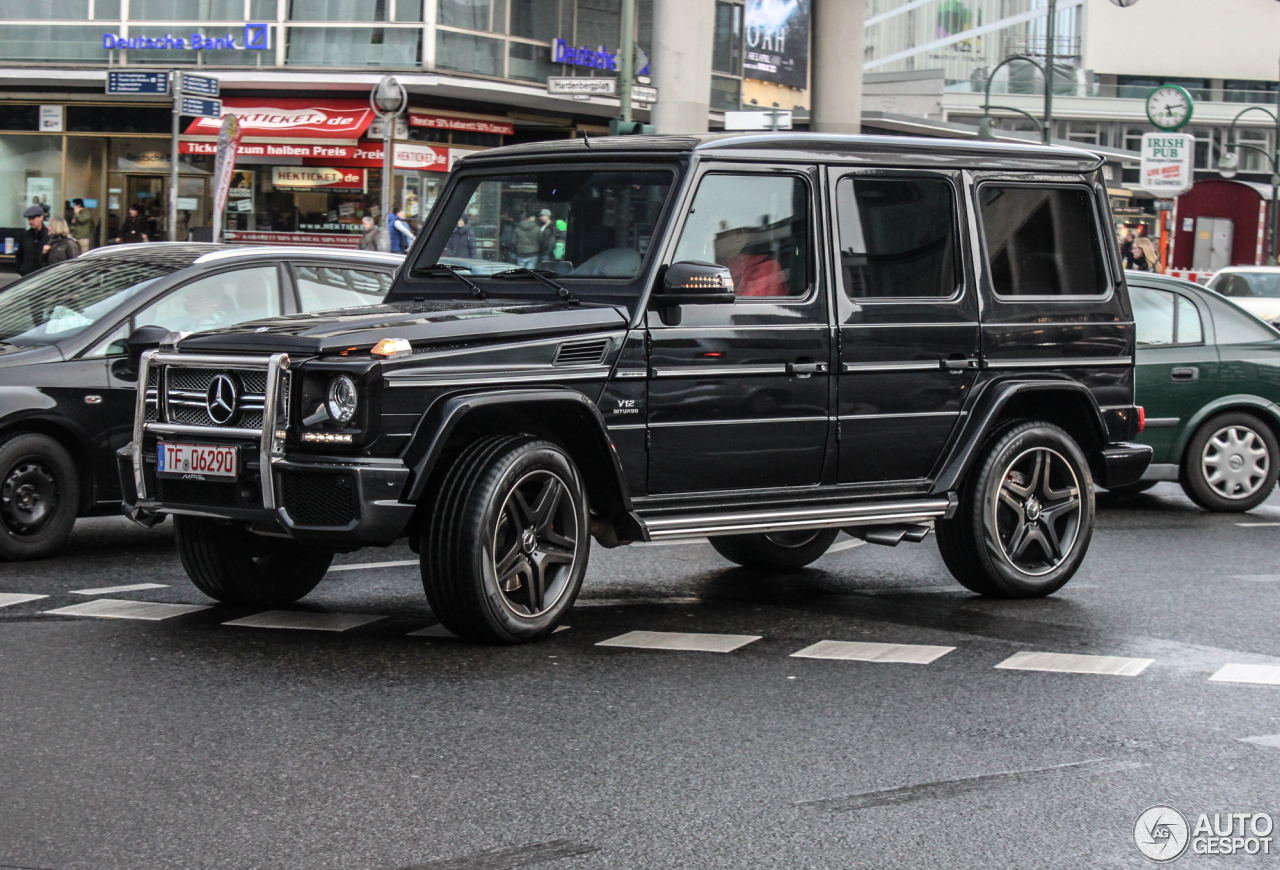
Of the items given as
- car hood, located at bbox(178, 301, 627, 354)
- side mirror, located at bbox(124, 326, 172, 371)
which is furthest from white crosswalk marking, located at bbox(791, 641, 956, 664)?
side mirror, located at bbox(124, 326, 172, 371)

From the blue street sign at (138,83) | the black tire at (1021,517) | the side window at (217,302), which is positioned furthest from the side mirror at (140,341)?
the blue street sign at (138,83)

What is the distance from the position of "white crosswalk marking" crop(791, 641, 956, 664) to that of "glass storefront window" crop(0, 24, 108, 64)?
32652mm

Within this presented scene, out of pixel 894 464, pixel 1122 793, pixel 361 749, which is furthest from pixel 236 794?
pixel 894 464

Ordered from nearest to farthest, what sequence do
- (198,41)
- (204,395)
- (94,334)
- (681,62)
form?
(204,395), (94,334), (681,62), (198,41)

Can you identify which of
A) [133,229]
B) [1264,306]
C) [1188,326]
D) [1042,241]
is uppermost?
[133,229]

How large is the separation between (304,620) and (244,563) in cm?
36

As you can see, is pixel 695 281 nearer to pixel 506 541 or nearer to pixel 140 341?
pixel 506 541

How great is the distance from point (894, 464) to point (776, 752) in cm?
264

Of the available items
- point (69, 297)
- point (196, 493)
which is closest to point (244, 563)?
point (196, 493)

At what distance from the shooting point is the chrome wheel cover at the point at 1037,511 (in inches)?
311

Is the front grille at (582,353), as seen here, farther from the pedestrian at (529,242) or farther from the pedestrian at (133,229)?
the pedestrian at (133,229)

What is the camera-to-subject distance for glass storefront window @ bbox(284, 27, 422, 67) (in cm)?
3425

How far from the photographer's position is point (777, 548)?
873 cm

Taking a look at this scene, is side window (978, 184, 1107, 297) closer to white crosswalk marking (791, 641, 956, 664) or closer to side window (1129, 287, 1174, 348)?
white crosswalk marking (791, 641, 956, 664)
